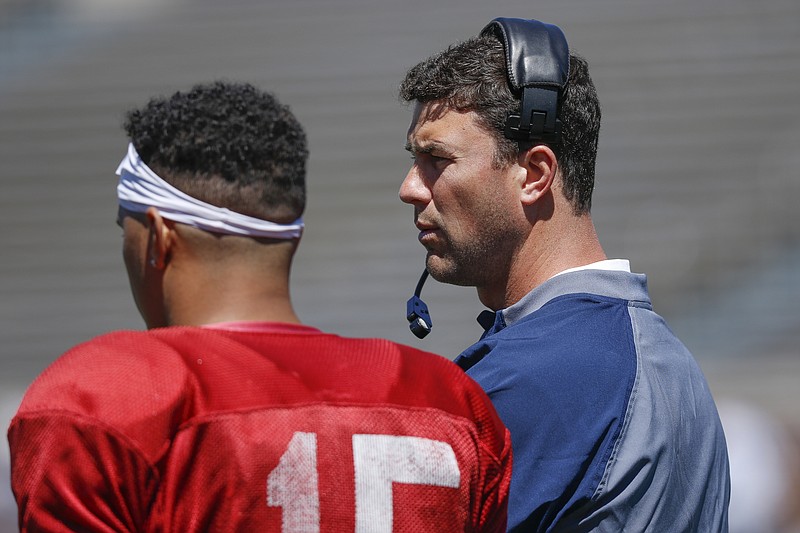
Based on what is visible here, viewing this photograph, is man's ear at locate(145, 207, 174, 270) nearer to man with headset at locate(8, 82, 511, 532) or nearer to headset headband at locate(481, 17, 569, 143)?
man with headset at locate(8, 82, 511, 532)

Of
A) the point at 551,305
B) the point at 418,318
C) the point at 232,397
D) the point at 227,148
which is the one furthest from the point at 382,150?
the point at 232,397

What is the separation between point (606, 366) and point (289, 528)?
62 centimetres

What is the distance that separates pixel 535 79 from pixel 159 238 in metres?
0.82

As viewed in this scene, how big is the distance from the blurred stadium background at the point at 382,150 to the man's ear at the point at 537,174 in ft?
18.5

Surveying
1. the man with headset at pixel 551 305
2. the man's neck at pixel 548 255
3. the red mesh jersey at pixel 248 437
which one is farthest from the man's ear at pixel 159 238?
the man's neck at pixel 548 255

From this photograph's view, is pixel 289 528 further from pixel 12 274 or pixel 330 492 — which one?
pixel 12 274

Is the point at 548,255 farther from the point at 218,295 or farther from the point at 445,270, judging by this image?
the point at 218,295

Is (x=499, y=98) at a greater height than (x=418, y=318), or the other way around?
(x=499, y=98)

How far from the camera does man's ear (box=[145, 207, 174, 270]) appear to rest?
1334mm

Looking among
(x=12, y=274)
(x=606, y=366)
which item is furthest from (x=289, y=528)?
(x=12, y=274)

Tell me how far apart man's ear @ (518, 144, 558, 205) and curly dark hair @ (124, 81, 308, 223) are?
2.07ft

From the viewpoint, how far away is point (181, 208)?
133 centimetres

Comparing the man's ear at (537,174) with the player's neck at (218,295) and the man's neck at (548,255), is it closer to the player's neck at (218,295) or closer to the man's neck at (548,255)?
the man's neck at (548,255)

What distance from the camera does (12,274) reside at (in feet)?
26.6
